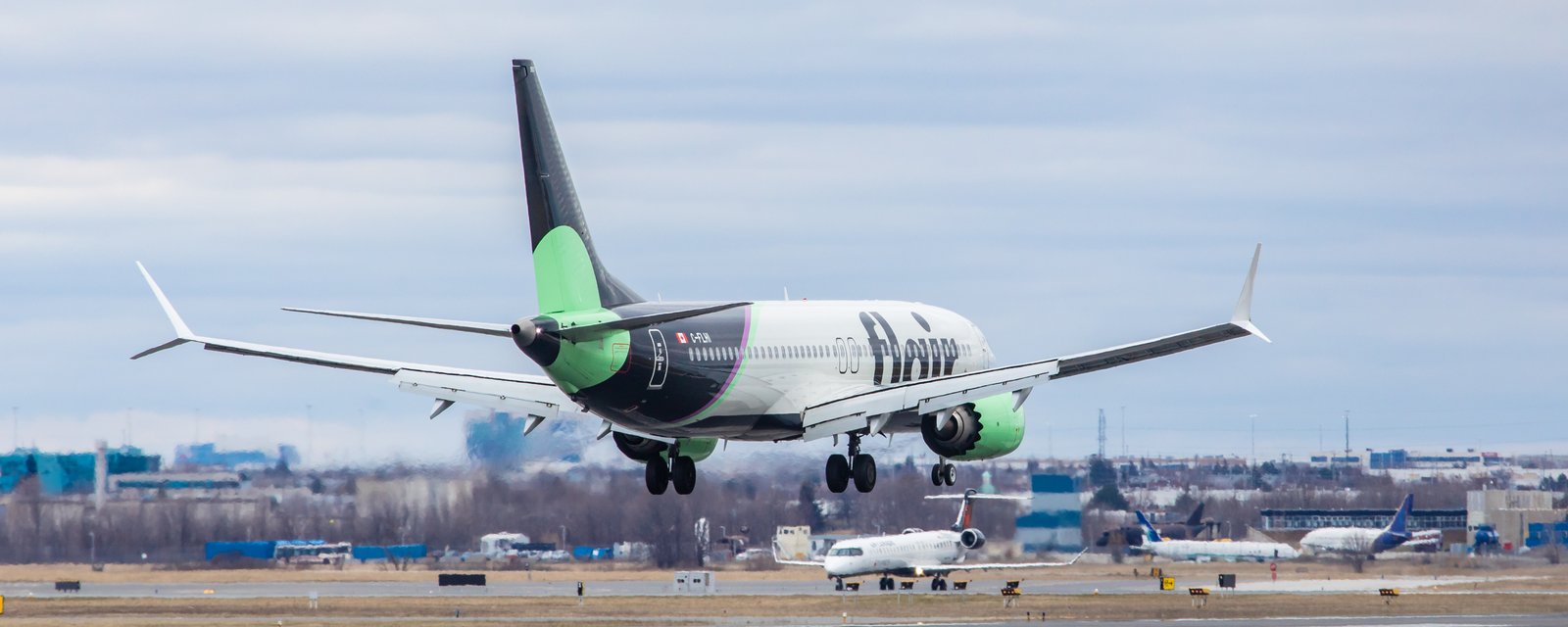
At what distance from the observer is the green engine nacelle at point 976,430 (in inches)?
2304

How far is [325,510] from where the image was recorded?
390 ft

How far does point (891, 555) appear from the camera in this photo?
12962cm

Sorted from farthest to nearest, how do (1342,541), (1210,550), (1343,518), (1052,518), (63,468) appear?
(1343,518)
(1342,541)
(1210,550)
(1052,518)
(63,468)

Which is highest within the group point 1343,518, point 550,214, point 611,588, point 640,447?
point 550,214

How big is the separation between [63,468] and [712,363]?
7984 cm

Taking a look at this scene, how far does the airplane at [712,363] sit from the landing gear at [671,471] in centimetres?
4

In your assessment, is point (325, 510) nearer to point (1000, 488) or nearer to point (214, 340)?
point (1000, 488)

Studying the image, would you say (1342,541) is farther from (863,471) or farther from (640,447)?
(640,447)

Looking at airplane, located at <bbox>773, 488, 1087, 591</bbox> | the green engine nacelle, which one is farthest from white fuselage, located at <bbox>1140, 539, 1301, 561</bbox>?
the green engine nacelle

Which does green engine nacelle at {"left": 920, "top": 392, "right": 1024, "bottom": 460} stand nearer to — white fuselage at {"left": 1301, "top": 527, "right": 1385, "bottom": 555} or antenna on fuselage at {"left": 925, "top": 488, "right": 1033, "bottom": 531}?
antenna on fuselage at {"left": 925, "top": 488, "right": 1033, "bottom": 531}

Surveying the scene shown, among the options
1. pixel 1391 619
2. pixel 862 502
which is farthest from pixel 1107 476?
pixel 1391 619

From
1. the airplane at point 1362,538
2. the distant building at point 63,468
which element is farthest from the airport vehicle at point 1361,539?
the distant building at point 63,468

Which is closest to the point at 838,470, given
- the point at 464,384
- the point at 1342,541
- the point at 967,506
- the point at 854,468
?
the point at 854,468

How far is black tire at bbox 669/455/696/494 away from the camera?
188ft
